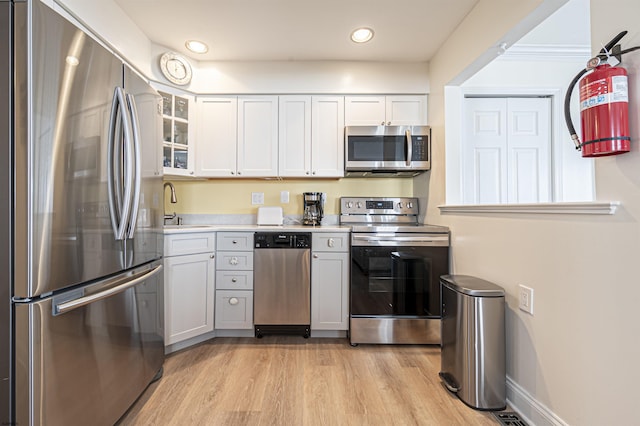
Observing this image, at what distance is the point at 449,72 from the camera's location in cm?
219

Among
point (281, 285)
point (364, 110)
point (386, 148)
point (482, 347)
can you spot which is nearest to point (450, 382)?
point (482, 347)

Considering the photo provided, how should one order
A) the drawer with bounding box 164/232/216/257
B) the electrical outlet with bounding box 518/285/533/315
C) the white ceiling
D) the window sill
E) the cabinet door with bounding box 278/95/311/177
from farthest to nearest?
1. the cabinet door with bounding box 278/95/311/177
2. the drawer with bounding box 164/232/216/257
3. the white ceiling
4. the electrical outlet with bounding box 518/285/533/315
5. the window sill

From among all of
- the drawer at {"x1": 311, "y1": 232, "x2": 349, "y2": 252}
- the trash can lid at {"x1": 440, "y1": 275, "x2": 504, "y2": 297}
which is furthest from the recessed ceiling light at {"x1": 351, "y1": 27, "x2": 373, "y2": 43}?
the trash can lid at {"x1": 440, "y1": 275, "x2": 504, "y2": 297}

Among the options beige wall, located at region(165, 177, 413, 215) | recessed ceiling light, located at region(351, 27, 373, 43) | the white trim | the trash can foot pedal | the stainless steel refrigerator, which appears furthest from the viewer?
beige wall, located at region(165, 177, 413, 215)

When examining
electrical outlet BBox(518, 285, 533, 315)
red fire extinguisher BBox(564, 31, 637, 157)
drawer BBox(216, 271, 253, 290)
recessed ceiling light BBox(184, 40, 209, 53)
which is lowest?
drawer BBox(216, 271, 253, 290)

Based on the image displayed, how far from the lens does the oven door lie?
2.19 metres

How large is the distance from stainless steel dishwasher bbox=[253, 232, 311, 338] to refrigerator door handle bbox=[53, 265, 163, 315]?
79 cm

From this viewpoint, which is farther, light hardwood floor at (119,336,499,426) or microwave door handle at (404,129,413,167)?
microwave door handle at (404,129,413,167)

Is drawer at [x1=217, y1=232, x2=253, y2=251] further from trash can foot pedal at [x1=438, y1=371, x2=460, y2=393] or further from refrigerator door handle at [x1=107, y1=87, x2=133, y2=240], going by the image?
trash can foot pedal at [x1=438, y1=371, x2=460, y2=393]

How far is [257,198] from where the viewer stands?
2871 mm

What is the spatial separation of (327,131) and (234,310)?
174cm

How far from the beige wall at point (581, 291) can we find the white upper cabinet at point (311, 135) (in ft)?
4.11

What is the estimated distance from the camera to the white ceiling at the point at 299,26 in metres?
1.87

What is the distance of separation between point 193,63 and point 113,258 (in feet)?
6.56
